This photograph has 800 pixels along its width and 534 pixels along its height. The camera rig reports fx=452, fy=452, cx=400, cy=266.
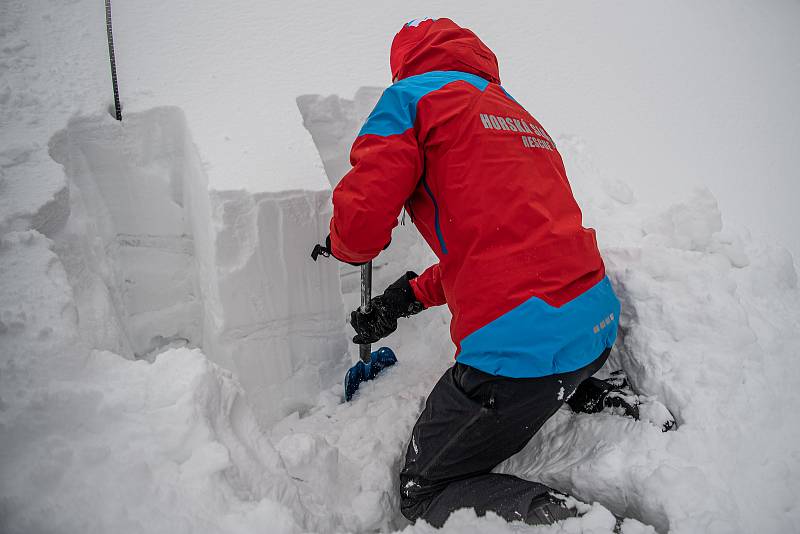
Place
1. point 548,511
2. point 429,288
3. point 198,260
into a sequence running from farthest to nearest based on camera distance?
point 198,260, point 429,288, point 548,511

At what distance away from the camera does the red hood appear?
1.48 m

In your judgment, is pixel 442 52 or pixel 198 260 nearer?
pixel 442 52

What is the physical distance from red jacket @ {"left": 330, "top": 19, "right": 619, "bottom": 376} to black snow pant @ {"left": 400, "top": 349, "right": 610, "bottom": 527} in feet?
0.27

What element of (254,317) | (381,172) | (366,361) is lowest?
(366,361)

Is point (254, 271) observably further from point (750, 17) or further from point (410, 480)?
point (750, 17)

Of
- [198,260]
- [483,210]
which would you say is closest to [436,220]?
[483,210]

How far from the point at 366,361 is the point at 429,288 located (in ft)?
1.75

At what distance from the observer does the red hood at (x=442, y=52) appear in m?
1.48

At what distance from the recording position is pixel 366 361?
83.7 inches

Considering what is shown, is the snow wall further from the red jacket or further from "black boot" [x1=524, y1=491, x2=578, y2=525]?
"black boot" [x1=524, y1=491, x2=578, y2=525]

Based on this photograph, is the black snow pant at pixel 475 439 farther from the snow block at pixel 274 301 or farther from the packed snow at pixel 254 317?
the snow block at pixel 274 301

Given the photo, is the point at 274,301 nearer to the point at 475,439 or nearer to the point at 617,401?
the point at 475,439

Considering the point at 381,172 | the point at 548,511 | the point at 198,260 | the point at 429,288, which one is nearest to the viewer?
the point at 548,511

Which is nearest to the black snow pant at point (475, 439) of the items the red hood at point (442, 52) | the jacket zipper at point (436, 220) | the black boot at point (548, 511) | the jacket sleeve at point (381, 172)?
the black boot at point (548, 511)
